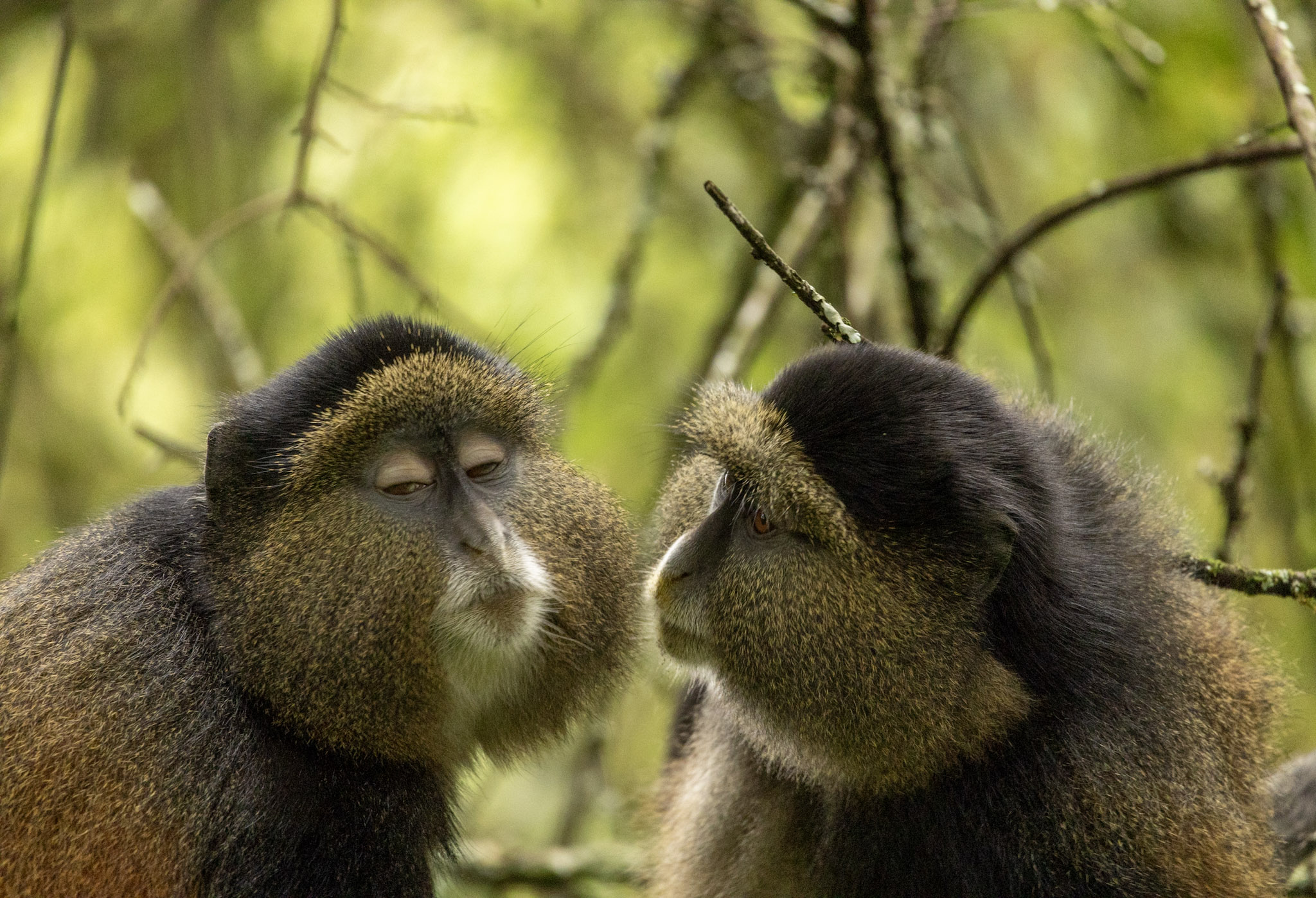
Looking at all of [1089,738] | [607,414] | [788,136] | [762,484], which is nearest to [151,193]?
[607,414]

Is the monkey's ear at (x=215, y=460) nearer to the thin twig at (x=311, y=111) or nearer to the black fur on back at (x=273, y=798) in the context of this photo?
the black fur on back at (x=273, y=798)

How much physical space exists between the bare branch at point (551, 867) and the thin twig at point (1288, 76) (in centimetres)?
309

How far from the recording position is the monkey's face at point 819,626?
3.34 m

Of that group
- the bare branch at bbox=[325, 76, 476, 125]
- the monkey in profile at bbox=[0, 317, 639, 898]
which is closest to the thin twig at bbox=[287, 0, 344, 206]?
the bare branch at bbox=[325, 76, 476, 125]

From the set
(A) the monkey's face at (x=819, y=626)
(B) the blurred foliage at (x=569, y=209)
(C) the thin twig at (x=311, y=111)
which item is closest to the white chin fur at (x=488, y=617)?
(A) the monkey's face at (x=819, y=626)

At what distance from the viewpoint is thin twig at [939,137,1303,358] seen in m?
3.85

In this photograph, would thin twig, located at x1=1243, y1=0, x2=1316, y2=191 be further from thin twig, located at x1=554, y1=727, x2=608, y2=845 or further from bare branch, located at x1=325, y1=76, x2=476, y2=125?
thin twig, located at x1=554, y1=727, x2=608, y2=845

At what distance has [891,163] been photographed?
4383 millimetres

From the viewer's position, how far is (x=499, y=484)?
→ 3674mm

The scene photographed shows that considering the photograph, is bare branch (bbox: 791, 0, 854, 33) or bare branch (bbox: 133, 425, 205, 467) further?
bare branch (bbox: 791, 0, 854, 33)

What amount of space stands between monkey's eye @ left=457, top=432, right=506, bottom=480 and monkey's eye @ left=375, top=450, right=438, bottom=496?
0.12 m

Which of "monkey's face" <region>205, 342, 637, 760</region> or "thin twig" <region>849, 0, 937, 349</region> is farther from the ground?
"thin twig" <region>849, 0, 937, 349</region>

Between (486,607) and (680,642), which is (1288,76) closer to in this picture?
(680,642)

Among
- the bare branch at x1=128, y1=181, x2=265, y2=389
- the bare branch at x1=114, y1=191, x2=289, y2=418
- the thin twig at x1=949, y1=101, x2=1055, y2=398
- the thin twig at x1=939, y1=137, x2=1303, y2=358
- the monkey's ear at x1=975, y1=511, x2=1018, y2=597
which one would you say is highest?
the thin twig at x1=939, y1=137, x2=1303, y2=358
